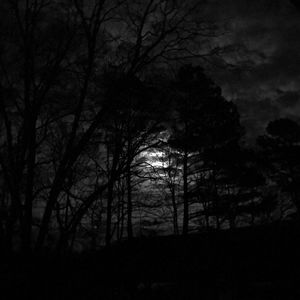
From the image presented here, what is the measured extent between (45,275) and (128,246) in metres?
2.46

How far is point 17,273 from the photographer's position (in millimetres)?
7496

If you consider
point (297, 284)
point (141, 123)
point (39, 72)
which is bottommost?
point (297, 284)

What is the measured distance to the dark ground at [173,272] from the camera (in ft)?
23.0

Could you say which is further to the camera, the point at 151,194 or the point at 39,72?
the point at 151,194

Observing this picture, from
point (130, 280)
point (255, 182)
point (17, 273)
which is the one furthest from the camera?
point (255, 182)

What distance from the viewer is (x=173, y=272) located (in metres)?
9.25

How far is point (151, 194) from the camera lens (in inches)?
719

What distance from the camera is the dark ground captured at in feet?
23.0

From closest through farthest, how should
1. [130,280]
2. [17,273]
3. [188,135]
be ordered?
[130,280] → [17,273] → [188,135]

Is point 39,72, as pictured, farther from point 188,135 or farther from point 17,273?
point 188,135

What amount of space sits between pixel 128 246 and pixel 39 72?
6121 mm

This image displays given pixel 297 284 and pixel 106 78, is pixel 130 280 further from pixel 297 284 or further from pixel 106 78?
pixel 106 78

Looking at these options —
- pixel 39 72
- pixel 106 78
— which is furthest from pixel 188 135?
pixel 39 72

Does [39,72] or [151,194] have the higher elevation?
[39,72]
